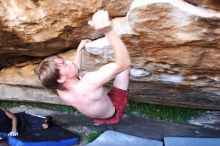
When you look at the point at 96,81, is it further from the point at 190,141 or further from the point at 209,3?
the point at 190,141

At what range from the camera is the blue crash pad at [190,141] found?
3.82m

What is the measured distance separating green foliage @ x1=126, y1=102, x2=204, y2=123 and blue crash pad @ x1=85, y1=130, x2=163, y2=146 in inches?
24.6

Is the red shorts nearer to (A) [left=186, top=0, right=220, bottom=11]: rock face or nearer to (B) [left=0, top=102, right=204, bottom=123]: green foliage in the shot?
(A) [left=186, top=0, right=220, bottom=11]: rock face

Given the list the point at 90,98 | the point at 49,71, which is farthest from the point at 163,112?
the point at 49,71

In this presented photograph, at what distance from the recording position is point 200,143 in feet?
12.6

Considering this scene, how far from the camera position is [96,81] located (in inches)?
115

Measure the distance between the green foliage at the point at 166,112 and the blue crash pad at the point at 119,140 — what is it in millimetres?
626

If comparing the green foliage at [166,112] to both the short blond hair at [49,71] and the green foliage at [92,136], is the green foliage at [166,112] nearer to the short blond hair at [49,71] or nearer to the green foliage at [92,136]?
the green foliage at [92,136]

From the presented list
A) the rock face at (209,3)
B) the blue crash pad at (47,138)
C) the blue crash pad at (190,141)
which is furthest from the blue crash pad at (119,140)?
the rock face at (209,3)

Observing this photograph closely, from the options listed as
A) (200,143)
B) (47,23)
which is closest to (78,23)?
(47,23)

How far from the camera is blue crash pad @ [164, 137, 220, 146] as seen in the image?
3.82 metres

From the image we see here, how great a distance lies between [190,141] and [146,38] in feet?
3.50

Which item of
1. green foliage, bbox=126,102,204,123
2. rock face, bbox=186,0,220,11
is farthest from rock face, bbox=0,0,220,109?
green foliage, bbox=126,102,204,123

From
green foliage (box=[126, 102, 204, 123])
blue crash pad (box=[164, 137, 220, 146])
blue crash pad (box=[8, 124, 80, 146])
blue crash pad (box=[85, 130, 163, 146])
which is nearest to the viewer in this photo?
blue crash pad (box=[164, 137, 220, 146])
